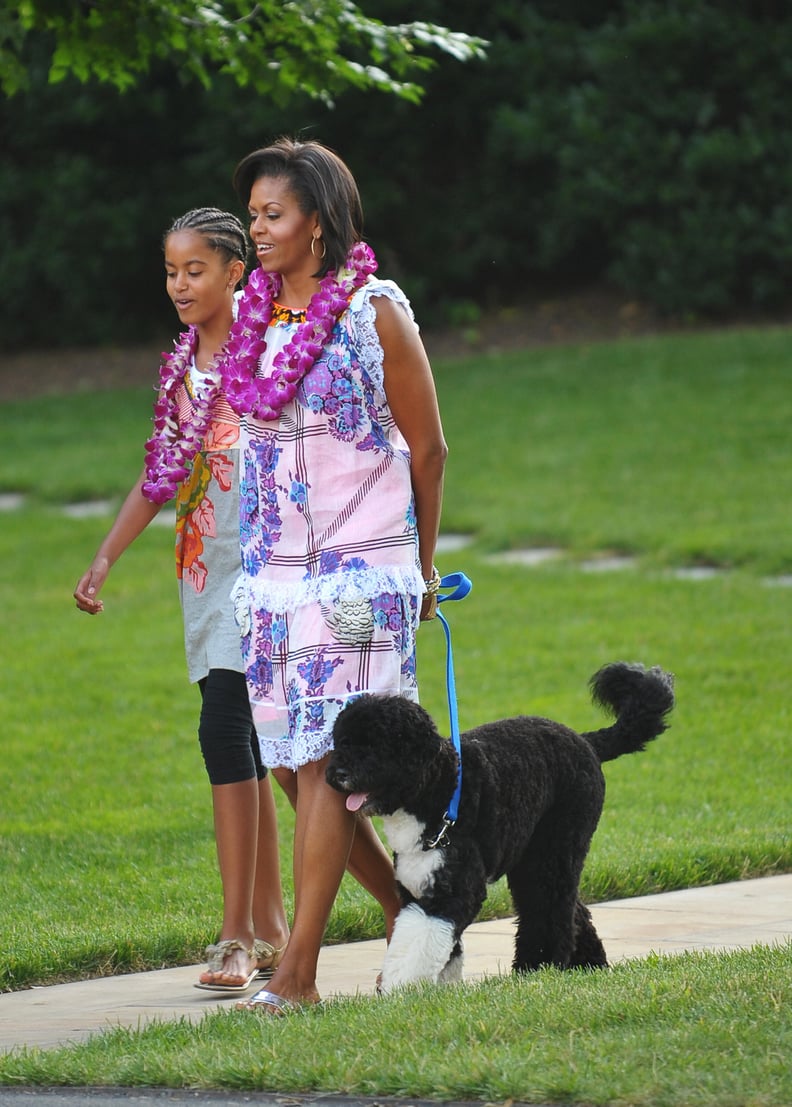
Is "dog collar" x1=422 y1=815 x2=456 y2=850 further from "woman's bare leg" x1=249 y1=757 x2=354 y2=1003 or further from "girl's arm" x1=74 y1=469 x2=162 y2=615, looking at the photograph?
"girl's arm" x1=74 y1=469 x2=162 y2=615

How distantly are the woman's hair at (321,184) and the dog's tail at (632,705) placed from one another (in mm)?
1439

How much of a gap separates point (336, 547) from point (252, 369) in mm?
→ 552

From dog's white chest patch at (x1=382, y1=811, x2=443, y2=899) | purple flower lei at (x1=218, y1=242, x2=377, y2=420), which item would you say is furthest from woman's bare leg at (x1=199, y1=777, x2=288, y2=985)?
purple flower lei at (x1=218, y1=242, x2=377, y2=420)

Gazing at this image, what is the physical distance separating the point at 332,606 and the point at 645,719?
110 centimetres

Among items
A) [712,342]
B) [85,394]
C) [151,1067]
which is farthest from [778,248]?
[151,1067]

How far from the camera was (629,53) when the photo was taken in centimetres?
1955

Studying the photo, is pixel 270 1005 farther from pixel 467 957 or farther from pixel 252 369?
pixel 252 369

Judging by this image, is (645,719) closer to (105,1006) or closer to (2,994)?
(105,1006)

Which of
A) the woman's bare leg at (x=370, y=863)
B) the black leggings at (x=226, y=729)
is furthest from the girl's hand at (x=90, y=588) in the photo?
the woman's bare leg at (x=370, y=863)

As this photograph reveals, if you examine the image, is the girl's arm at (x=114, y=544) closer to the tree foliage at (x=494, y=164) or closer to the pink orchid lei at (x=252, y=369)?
the pink orchid lei at (x=252, y=369)

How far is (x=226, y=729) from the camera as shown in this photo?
4.90m

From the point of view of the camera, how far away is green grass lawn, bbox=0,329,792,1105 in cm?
364

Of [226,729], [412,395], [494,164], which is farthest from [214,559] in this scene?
[494,164]

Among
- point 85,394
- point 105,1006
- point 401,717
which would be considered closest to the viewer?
point 401,717
